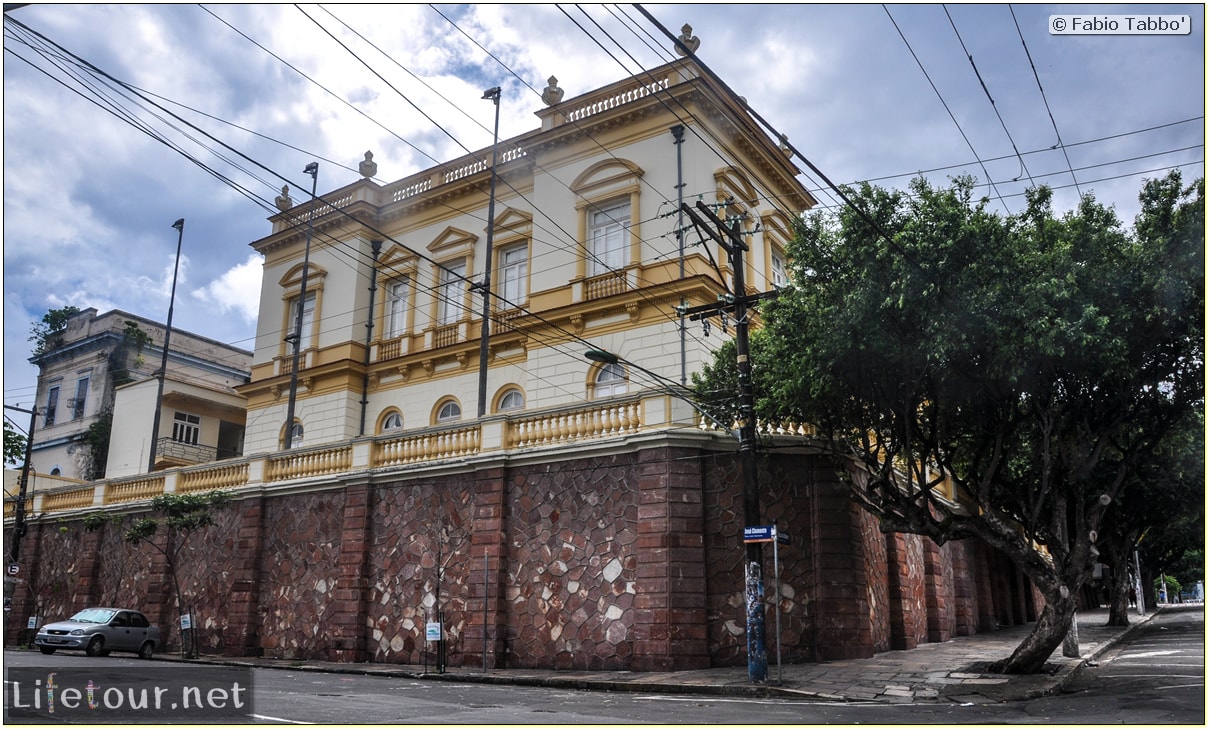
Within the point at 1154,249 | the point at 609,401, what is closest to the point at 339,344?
the point at 609,401

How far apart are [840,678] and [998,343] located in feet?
19.5

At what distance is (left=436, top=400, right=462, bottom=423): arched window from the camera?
97.5 feet

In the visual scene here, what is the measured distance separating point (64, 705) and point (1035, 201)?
16.1 meters

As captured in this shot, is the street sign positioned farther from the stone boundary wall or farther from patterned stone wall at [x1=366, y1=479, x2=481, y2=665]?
patterned stone wall at [x1=366, y1=479, x2=481, y2=665]

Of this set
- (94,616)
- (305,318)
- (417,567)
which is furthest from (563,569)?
(305,318)

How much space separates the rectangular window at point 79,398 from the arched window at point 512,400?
24975mm

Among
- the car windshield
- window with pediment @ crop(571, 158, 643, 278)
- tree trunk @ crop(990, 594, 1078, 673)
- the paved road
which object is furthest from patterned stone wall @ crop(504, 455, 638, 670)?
the car windshield

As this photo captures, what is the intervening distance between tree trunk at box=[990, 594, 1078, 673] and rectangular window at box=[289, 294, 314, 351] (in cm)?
2553

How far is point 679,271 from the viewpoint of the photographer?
2542 cm

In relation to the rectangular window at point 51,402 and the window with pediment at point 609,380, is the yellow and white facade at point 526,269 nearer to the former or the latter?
the window with pediment at point 609,380

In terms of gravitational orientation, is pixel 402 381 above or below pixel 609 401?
above

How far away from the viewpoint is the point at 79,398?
4319cm

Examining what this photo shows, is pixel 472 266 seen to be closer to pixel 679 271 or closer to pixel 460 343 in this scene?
pixel 460 343

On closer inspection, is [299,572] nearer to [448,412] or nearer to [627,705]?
[448,412]
